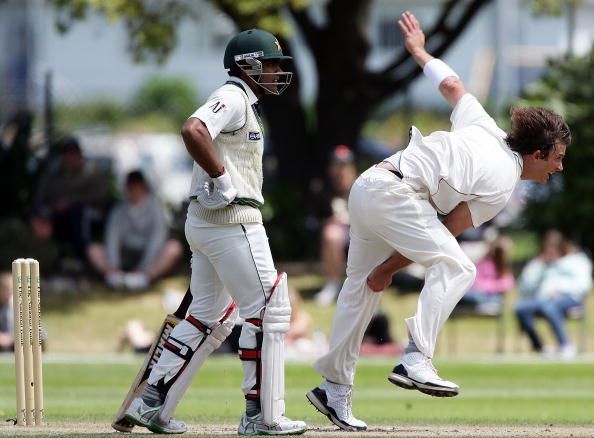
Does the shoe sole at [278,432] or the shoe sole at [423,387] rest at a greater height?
the shoe sole at [423,387]

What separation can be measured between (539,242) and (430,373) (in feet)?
35.1

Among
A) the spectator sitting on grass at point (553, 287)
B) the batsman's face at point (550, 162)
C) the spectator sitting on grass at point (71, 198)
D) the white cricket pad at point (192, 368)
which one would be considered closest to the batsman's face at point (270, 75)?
the white cricket pad at point (192, 368)

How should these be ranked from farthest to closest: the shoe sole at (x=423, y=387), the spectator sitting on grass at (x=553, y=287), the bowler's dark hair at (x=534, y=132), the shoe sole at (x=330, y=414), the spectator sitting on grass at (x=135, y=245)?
the spectator sitting on grass at (x=135, y=245) < the spectator sitting on grass at (x=553, y=287) < the shoe sole at (x=330, y=414) < the bowler's dark hair at (x=534, y=132) < the shoe sole at (x=423, y=387)

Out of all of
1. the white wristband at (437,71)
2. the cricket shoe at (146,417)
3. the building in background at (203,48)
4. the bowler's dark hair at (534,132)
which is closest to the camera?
the cricket shoe at (146,417)

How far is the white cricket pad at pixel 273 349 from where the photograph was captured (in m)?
7.32

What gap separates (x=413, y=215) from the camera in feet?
24.6

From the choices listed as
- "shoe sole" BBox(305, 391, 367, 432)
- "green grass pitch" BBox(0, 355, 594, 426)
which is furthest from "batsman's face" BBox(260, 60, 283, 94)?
"green grass pitch" BBox(0, 355, 594, 426)

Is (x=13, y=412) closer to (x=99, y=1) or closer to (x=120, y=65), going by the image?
(x=99, y=1)

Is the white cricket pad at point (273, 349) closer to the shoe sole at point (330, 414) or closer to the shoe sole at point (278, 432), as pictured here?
the shoe sole at point (278, 432)

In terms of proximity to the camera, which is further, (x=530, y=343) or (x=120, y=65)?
(x=120, y=65)

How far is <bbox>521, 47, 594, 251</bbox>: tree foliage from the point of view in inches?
695

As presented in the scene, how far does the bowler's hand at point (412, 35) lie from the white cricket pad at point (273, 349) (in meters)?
1.68

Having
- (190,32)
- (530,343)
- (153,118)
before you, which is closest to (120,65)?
(190,32)

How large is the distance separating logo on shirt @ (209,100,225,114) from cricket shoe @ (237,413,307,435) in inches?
63.4
